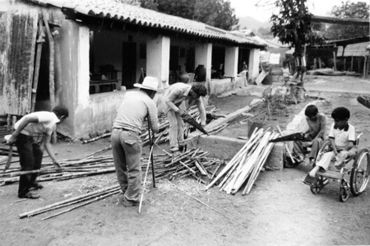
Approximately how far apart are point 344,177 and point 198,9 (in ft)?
92.8

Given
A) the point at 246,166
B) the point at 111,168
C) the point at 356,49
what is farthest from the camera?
the point at 356,49

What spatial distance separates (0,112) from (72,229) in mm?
5761

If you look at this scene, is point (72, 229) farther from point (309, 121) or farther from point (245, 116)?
point (245, 116)

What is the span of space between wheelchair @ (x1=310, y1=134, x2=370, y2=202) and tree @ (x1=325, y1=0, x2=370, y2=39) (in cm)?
3592

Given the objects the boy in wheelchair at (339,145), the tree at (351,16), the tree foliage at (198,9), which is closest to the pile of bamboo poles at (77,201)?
the boy in wheelchair at (339,145)

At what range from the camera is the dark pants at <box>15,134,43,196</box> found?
5379 mm

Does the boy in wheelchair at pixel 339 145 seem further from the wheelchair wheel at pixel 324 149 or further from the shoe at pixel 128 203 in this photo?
the shoe at pixel 128 203

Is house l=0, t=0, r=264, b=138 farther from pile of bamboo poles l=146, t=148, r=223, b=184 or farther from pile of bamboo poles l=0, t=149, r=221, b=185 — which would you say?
pile of bamboo poles l=146, t=148, r=223, b=184

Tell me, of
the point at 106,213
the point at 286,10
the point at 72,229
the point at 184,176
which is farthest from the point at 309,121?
the point at 286,10

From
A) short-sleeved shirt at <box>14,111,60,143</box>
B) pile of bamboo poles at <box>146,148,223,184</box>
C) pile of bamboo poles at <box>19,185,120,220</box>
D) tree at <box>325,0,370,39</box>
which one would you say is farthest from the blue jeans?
tree at <box>325,0,370,39</box>

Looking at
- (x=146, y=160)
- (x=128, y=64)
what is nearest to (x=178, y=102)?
(x=146, y=160)

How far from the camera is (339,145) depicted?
605 centimetres

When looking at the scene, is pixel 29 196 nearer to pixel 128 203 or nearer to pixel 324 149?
pixel 128 203

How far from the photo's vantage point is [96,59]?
1409 centimetres
